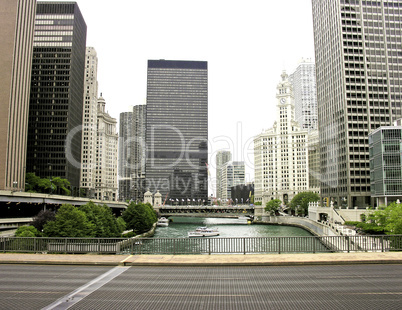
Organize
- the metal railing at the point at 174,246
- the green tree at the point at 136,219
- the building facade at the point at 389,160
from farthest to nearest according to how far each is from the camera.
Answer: the green tree at the point at 136,219 < the building facade at the point at 389,160 < the metal railing at the point at 174,246

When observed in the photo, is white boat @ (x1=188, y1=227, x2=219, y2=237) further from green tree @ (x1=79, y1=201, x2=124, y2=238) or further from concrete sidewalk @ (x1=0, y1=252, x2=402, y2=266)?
concrete sidewalk @ (x1=0, y1=252, x2=402, y2=266)

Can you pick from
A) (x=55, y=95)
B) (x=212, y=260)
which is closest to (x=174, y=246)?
(x=212, y=260)

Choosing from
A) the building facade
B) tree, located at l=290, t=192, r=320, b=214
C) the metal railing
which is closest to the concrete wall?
tree, located at l=290, t=192, r=320, b=214

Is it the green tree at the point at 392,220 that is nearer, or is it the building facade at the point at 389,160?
the green tree at the point at 392,220

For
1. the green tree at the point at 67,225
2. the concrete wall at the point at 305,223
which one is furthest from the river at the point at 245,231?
the green tree at the point at 67,225

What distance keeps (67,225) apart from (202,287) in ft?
151

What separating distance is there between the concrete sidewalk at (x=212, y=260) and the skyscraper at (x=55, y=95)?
519 ft

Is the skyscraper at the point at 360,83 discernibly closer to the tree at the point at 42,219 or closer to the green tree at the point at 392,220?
the green tree at the point at 392,220

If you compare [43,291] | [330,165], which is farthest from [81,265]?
[330,165]

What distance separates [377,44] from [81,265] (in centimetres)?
14365

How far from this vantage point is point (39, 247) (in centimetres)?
3089

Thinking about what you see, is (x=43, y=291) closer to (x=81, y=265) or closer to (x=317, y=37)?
(x=81, y=265)

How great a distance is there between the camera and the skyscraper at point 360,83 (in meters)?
132

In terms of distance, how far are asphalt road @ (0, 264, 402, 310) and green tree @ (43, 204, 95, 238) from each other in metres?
35.9
